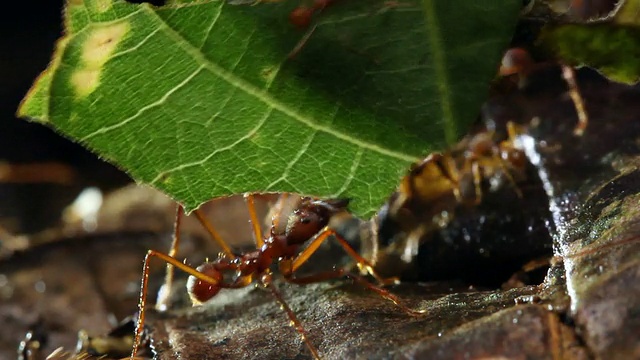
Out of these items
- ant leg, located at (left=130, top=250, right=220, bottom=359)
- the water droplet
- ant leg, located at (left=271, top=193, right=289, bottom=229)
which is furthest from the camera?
the water droplet

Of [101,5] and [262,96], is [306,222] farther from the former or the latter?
[101,5]

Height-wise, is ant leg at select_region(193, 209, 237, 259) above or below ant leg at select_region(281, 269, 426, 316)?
below

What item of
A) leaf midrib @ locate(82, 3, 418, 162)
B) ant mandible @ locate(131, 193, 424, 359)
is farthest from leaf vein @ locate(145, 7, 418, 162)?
ant mandible @ locate(131, 193, 424, 359)

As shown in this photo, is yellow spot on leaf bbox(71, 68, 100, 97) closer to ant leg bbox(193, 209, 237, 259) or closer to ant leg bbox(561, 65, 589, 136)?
ant leg bbox(193, 209, 237, 259)

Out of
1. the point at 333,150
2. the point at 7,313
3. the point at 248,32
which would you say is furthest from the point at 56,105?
the point at 7,313

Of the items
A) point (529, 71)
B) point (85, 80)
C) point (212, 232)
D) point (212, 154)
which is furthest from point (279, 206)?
point (85, 80)
